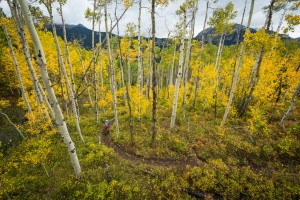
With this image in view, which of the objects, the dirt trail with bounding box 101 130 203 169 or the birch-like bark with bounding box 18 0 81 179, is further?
the dirt trail with bounding box 101 130 203 169

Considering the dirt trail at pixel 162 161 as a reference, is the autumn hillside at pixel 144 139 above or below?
above

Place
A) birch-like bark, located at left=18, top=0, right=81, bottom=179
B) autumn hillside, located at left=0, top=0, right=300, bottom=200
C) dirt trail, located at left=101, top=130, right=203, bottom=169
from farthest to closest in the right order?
1. dirt trail, located at left=101, top=130, right=203, bottom=169
2. autumn hillside, located at left=0, top=0, right=300, bottom=200
3. birch-like bark, located at left=18, top=0, right=81, bottom=179

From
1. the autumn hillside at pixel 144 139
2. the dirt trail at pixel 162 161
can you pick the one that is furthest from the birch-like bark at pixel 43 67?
the dirt trail at pixel 162 161

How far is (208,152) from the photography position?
9.53 metres

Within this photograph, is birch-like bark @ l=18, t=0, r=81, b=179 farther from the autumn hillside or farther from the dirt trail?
the dirt trail

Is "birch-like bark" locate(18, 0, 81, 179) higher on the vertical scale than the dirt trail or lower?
higher

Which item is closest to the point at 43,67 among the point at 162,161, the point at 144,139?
the point at 162,161

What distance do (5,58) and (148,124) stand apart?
16.5 meters

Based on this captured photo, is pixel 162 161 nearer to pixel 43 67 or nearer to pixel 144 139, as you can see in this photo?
pixel 144 139

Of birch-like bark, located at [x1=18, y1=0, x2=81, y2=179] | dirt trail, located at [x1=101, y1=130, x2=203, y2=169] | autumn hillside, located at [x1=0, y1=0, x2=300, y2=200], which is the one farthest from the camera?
dirt trail, located at [x1=101, y1=130, x2=203, y2=169]

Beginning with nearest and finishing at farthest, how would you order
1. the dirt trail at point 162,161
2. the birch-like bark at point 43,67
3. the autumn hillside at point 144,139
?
the birch-like bark at point 43,67 → the autumn hillside at point 144,139 → the dirt trail at point 162,161

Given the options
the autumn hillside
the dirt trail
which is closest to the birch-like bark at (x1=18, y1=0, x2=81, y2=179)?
the autumn hillside

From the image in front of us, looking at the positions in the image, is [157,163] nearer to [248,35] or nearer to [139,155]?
[139,155]

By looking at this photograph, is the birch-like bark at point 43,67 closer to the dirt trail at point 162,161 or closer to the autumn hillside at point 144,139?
Result: the autumn hillside at point 144,139
